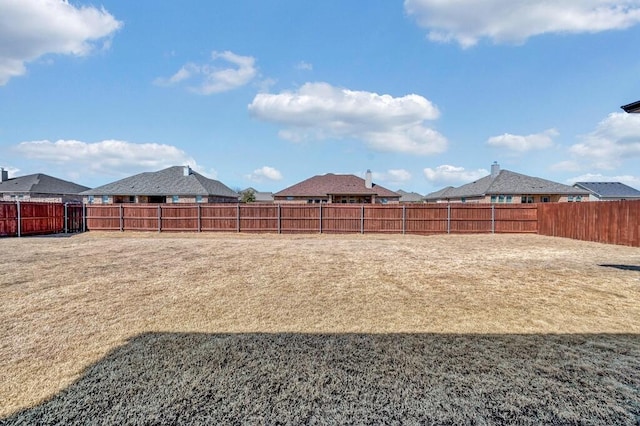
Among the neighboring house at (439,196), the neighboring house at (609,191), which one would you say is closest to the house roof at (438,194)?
the neighboring house at (439,196)

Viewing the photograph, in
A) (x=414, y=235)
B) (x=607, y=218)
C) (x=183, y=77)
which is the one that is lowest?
(x=414, y=235)

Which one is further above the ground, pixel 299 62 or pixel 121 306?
pixel 299 62

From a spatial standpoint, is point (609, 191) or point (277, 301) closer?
point (277, 301)

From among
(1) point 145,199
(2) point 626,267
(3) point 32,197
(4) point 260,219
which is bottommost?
(2) point 626,267

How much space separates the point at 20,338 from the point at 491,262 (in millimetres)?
9915

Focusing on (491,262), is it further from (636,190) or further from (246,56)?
(636,190)

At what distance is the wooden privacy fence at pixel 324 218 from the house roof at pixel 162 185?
11959mm

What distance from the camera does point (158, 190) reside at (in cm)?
3203

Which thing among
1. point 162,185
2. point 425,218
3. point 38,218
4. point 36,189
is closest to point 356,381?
point 425,218

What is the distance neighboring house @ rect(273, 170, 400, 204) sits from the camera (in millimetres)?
34594

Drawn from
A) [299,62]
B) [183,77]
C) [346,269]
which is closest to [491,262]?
[346,269]

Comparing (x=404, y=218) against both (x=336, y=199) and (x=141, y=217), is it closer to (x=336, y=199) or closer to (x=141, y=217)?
(x=141, y=217)

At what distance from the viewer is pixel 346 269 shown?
8305 millimetres

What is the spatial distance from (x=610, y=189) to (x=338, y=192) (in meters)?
35.8
